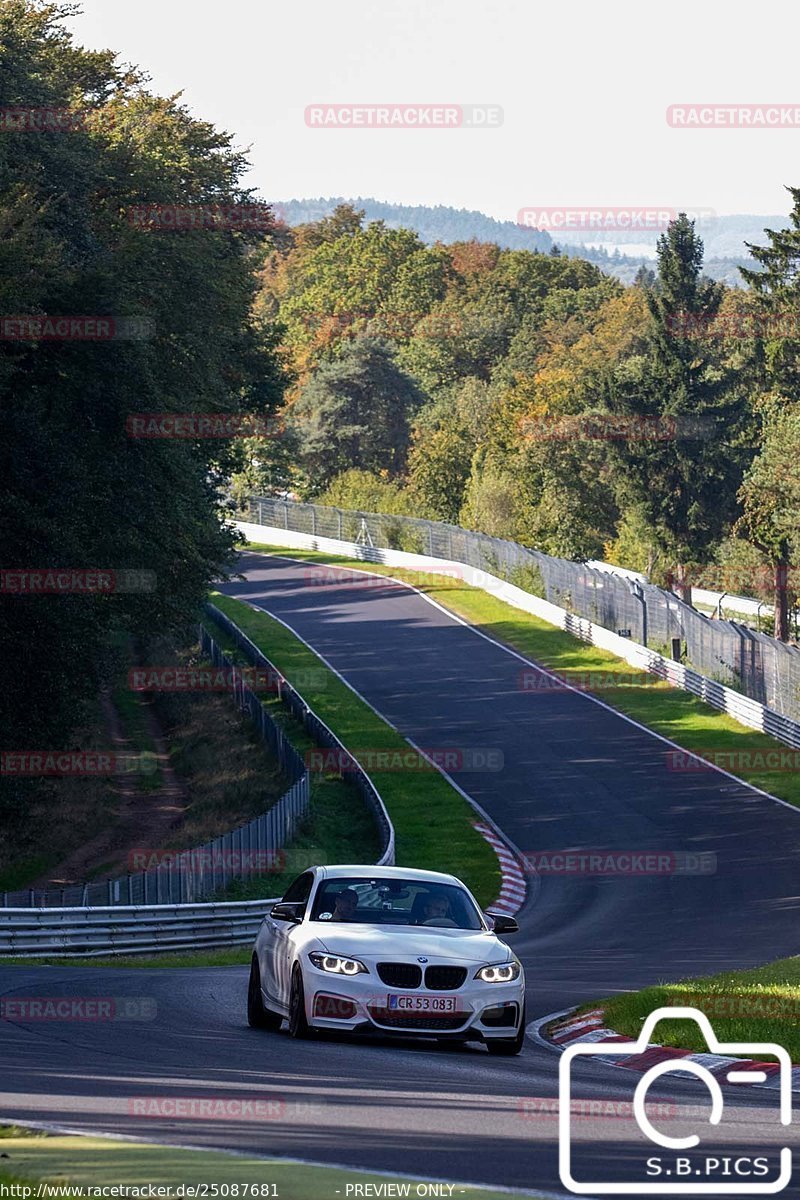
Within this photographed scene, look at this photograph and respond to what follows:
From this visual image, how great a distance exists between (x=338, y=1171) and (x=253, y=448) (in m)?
101

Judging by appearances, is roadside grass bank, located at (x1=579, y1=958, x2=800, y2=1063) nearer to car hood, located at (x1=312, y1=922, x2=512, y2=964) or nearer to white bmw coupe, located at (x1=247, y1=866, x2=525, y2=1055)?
white bmw coupe, located at (x1=247, y1=866, x2=525, y2=1055)

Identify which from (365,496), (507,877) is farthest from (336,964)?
(365,496)

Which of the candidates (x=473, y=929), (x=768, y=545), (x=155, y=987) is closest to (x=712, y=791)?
(x=155, y=987)

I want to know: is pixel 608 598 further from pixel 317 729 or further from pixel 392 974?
pixel 392 974

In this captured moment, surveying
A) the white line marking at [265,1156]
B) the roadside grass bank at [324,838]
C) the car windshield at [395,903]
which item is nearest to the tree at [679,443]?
the roadside grass bank at [324,838]

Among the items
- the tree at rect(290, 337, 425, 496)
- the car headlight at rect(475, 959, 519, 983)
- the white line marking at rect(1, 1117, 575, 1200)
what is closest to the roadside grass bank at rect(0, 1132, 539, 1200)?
the white line marking at rect(1, 1117, 575, 1200)

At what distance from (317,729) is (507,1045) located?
1295 inches

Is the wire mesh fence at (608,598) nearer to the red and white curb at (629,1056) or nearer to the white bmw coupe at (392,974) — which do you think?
the red and white curb at (629,1056)

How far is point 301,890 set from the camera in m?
14.7

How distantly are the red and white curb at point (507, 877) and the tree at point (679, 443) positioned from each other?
53.2 meters

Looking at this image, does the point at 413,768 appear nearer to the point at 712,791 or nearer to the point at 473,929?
the point at 712,791

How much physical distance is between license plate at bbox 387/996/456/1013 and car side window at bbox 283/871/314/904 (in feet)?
5.21

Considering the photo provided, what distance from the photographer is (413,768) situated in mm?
44812

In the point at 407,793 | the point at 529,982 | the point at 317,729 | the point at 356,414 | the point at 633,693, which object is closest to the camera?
the point at 529,982
